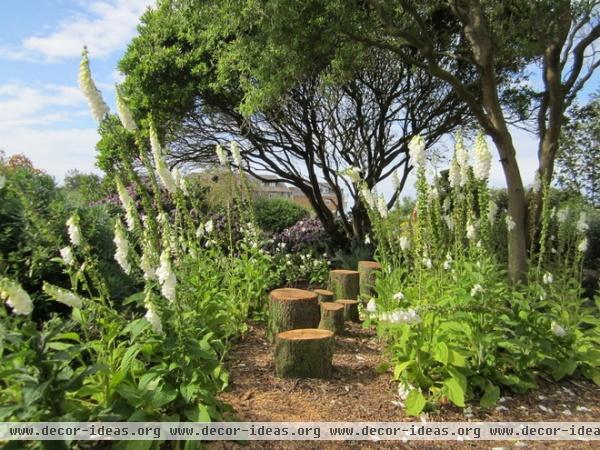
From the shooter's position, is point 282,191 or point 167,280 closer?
point 167,280

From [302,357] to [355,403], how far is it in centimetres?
55

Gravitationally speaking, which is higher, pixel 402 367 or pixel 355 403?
pixel 402 367

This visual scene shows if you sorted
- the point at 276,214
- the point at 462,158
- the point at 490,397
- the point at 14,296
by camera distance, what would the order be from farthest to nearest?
the point at 276,214, the point at 462,158, the point at 490,397, the point at 14,296

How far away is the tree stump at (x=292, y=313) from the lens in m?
4.18

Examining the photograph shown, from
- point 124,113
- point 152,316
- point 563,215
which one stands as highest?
point 124,113

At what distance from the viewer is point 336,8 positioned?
17.9 ft

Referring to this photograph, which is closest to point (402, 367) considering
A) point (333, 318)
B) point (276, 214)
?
point (333, 318)

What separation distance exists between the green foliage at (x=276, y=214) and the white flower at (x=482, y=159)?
25.7 ft

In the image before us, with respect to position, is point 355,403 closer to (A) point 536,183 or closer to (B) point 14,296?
(B) point 14,296

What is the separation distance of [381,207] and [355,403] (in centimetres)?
165

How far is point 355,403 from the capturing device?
315cm

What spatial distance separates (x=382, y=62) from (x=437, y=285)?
5783 mm

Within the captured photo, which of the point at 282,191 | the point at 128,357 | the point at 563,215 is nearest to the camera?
the point at 128,357

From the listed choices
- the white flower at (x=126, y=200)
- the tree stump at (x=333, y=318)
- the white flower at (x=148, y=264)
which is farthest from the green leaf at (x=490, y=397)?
the white flower at (x=126, y=200)
